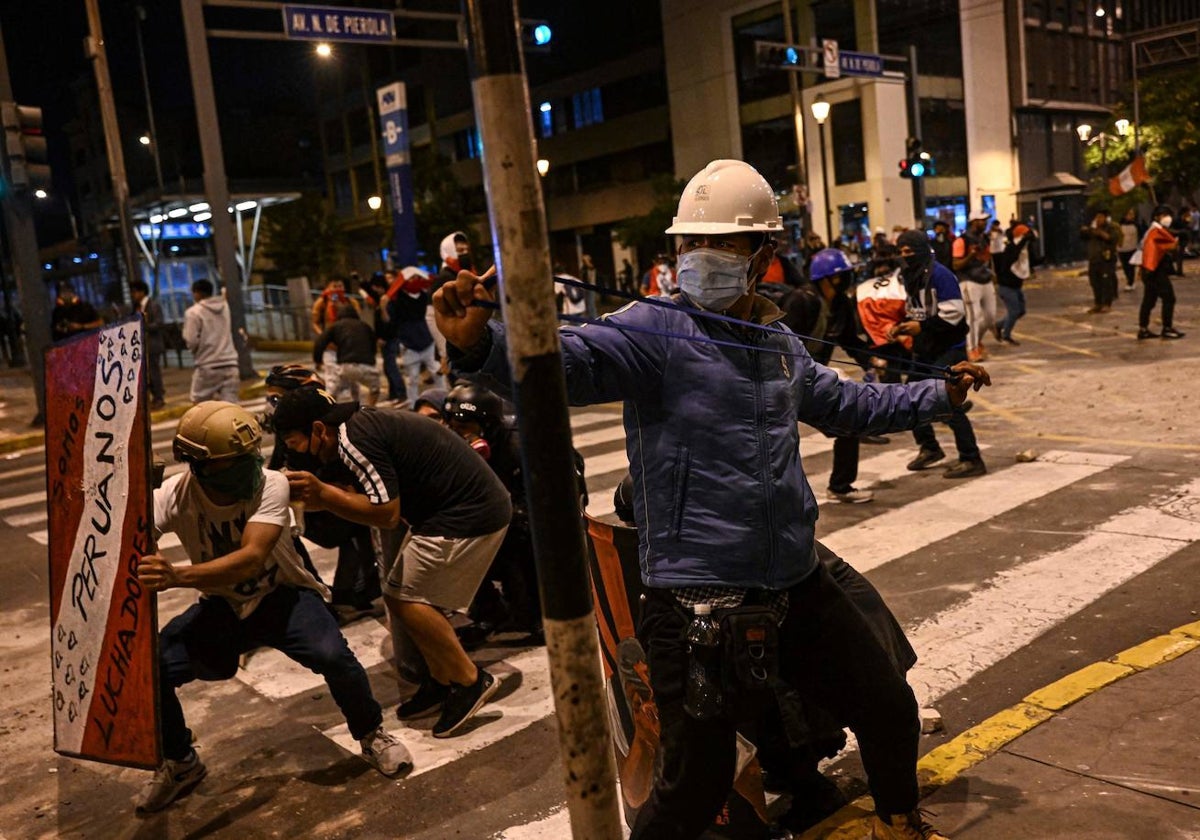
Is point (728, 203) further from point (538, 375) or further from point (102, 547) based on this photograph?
point (102, 547)

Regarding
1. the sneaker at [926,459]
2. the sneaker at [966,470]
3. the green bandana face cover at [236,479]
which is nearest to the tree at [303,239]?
the sneaker at [926,459]

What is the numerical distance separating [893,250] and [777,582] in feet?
21.8

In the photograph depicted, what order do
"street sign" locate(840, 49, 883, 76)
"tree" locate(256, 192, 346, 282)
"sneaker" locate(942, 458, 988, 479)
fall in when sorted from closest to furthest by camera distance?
"sneaker" locate(942, 458, 988, 479) → "street sign" locate(840, 49, 883, 76) → "tree" locate(256, 192, 346, 282)

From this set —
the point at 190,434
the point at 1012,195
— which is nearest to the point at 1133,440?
the point at 190,434

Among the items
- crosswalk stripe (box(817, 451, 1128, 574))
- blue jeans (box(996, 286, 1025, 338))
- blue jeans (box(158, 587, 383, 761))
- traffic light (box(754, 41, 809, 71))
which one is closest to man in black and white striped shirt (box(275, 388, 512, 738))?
blue jeans (box(158, 587, 383, 761))

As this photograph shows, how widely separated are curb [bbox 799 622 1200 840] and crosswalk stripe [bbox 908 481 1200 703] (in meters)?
0.39

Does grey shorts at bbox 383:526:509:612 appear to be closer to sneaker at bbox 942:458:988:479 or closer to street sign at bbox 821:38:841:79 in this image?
sneaker at bbox 942:458:988:479

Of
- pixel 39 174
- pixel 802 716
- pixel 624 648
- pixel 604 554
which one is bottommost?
pixel 802 716

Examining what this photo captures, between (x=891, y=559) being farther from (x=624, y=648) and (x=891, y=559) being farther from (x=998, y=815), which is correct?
(x=624, y=648)

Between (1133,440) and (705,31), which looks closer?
(1133,440)

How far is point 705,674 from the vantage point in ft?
9.11

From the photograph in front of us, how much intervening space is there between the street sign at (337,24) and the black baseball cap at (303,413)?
13665 millimetres

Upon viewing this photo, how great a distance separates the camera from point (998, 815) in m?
3.44

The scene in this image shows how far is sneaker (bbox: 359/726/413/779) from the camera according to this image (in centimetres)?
429
